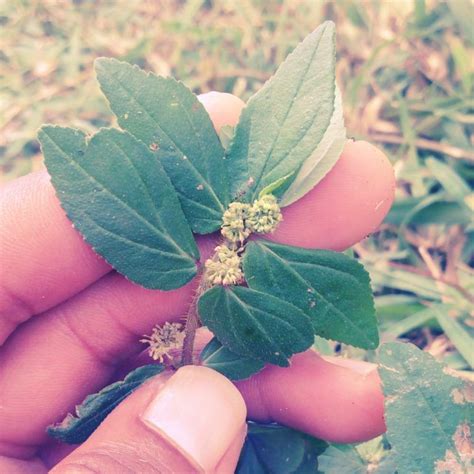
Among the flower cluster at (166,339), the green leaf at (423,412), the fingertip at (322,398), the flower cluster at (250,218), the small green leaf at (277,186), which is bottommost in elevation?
the fingertip at (322,398)

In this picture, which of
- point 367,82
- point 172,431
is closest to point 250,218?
point 172,431

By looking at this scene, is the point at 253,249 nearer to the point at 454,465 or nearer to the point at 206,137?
the point at 206,137

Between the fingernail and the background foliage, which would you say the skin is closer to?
the fingernail

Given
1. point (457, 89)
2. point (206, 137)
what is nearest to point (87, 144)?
point (206, 137)

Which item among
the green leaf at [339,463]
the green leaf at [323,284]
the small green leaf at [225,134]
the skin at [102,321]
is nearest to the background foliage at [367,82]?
the green leaf at [339,463]

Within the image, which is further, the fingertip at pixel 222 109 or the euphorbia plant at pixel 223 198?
the fingertip at pixel 222 109

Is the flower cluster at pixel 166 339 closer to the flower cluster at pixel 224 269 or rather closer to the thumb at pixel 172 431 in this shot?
the thumb at pixel 172 431

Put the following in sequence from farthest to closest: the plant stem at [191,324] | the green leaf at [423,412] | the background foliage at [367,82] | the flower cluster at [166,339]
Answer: the background foliage at [367,82]
the flower cluster at [166,339]
the plant stem at [191,324]
the green leaf at [423,412]
